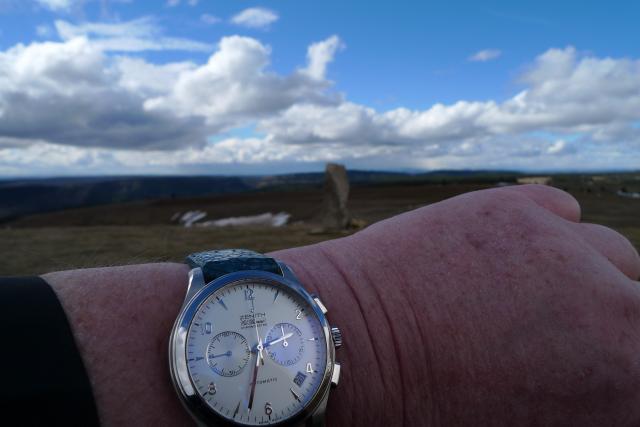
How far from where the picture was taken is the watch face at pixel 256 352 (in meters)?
1.02

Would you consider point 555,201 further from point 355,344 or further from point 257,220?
point 257,220

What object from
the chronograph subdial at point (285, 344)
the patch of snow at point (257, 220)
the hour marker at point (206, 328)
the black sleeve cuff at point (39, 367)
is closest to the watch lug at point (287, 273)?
the chronograph subdial at point (285, 344)

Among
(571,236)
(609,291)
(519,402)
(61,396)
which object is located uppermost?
(571,236)

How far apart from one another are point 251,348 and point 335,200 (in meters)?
9.95

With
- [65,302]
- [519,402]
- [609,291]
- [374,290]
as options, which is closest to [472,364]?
[519,402]

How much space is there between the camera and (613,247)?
1.44 meters

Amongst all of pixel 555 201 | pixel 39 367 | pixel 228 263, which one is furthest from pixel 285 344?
pixel 555 201

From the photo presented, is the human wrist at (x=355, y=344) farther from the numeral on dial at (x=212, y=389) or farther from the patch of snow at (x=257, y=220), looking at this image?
the patch of snow at (x=257, y=220)

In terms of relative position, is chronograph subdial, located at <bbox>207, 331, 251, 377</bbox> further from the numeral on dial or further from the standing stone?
the standing stone

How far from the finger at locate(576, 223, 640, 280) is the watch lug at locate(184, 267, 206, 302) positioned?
1.01 m

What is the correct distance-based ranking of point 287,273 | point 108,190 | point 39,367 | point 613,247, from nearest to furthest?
point 39,367
point 287,273
point 613,247
point 108,190

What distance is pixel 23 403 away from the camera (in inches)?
33.1

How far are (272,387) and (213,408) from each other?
5.2 inches

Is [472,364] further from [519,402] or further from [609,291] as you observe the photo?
[609,291]
